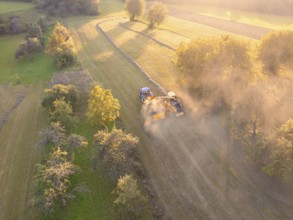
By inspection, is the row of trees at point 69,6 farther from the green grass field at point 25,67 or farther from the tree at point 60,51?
the tree at point 60,51

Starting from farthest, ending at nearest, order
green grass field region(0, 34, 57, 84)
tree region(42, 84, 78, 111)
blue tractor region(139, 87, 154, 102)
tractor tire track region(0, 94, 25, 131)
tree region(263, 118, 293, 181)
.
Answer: green grass field region(0, 34, 57, 84)
blue tractor region(139, 87, 154, 102)
tractor tire track region(0, 94, 25, 131)
tree region(42, 84, 78, 111)
tree region(263, 118, 293, 181)

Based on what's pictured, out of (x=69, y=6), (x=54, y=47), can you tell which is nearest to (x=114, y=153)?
(x=54, y=47)

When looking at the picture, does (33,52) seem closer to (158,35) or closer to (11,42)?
(11,42)

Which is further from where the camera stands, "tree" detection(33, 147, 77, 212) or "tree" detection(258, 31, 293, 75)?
"tree" detection(258, 31, 293, 75)

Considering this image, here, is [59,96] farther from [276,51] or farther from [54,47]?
[276,51]

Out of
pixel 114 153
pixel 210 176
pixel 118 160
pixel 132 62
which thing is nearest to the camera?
pixel 118 160

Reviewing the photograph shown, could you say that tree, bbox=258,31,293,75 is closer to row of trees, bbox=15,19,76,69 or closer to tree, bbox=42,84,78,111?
tree, bbox=42,84,78,111

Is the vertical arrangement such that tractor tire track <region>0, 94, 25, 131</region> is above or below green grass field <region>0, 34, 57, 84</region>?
above

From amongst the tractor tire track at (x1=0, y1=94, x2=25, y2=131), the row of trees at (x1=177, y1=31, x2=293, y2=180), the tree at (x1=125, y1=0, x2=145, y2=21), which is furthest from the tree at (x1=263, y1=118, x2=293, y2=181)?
the tree at (x1=125, y1=0, x2=145, y2=21)
